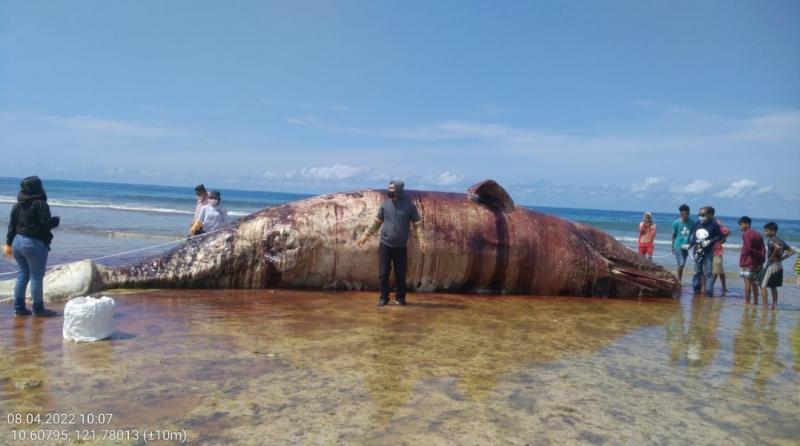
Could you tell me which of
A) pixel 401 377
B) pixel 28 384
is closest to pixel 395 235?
pixel 401 377

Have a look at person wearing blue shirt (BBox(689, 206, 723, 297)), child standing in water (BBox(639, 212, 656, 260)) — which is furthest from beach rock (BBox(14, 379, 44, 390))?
child standing in water (BBox(639, 212, 656, 260))

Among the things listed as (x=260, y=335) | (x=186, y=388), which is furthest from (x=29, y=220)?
(x=186, y=388)

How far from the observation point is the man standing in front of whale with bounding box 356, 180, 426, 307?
6.93m

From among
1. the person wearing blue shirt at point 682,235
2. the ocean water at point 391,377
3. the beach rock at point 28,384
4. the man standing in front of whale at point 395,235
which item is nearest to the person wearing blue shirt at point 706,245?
the person wearing blue shirt at point 682,235

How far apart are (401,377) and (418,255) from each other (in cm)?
411

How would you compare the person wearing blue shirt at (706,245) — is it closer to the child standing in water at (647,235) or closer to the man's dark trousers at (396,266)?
the child standing in water at (647,235)

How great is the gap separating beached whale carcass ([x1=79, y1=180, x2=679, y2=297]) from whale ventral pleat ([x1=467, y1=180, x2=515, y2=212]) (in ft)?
0.06

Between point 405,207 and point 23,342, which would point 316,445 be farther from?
point 405,207

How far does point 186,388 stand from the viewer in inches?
140

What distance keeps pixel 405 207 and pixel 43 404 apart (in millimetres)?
4628

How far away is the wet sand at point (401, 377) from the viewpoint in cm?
307

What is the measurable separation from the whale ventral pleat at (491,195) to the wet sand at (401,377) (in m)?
2.52

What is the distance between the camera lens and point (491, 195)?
8.66 metres

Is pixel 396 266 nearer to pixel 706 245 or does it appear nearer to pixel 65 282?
pixel 65 282
